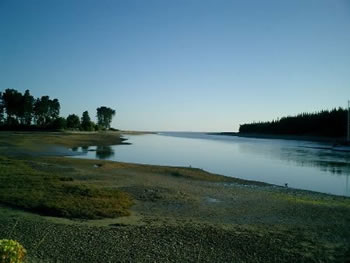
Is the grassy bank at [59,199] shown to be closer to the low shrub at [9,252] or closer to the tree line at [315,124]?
the low shrub at [9,252]

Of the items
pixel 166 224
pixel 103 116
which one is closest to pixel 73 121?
pixel 103 116

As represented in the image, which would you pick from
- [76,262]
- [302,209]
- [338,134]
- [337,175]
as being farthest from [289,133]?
[76,262]

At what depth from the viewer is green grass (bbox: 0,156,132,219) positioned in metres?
12.3

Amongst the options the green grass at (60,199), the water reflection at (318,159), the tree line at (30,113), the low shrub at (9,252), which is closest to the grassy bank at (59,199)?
the green grass at (60,199)

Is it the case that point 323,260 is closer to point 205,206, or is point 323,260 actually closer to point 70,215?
point 205,206

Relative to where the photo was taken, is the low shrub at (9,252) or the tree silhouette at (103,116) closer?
the low shrub at (9,252)

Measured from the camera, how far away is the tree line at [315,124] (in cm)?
12614

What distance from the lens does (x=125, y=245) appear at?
9.09 metres

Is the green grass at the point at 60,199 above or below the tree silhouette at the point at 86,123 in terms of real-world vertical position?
below

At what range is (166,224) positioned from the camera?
11.7 metres

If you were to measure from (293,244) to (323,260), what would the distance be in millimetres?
1220

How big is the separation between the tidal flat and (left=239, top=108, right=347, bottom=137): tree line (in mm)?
119220

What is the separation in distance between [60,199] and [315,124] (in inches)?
6022

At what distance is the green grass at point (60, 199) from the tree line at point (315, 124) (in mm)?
124479
